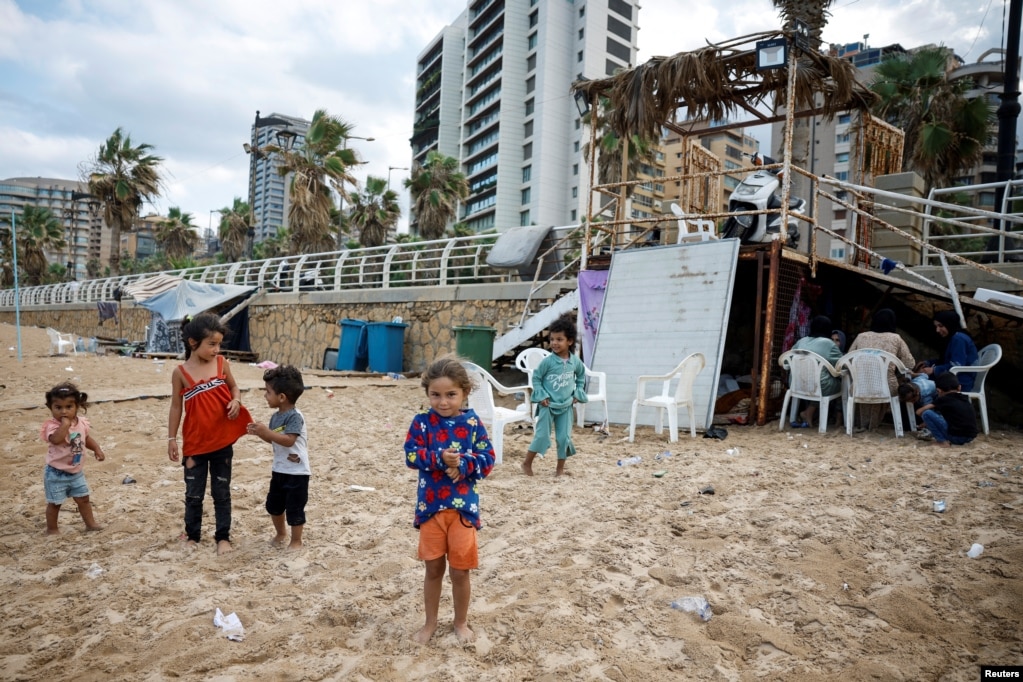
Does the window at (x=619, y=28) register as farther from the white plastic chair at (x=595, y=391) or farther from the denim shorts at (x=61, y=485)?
the denim shorts at (x=61, y=485)

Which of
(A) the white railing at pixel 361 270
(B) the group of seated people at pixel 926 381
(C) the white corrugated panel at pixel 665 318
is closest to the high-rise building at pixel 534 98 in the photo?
(A) the white railing at pixel 361 270

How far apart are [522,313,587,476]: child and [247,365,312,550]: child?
207 centimetres

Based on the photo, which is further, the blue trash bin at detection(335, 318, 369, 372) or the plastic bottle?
the blue trash bin at detection(335, 318, 369, 372)

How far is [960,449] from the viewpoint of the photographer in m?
5.45

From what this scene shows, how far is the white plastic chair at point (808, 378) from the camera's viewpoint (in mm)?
6559

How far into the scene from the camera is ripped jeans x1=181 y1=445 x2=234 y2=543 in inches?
139

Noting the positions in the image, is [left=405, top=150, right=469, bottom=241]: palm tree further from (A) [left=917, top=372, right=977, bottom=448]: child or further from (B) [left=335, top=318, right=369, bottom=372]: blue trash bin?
(A) [left=917, top=372, right=977, bottom=448]: child

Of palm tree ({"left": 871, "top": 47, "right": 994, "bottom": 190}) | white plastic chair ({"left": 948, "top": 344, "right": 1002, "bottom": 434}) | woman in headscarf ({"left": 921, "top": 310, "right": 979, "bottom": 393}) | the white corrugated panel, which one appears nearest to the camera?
white plastic chair ({"left": 948, "top": 344, "right": 1002, "bottom": 434})

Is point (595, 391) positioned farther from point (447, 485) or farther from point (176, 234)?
point (176, 234)

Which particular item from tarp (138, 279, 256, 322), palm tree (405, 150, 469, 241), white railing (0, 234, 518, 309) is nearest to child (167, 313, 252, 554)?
white railing (0, 234, 518, 309)

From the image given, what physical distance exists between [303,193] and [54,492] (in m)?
18.2

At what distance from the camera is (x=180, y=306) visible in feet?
53.2

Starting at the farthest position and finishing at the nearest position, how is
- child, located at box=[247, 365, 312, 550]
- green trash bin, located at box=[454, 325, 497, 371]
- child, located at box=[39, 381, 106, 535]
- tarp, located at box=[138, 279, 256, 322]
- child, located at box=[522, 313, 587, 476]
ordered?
tarp, located at box=[138, 279, 256, 322] < green trash bin, located at box=[454, 325, 497, 371] < child, located at box=[522, 313, 587, 476] < child, located at box=[39, 381, 106, 535] < child, located at box=[247, 365, 312, 550]

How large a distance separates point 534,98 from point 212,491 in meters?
49.5
